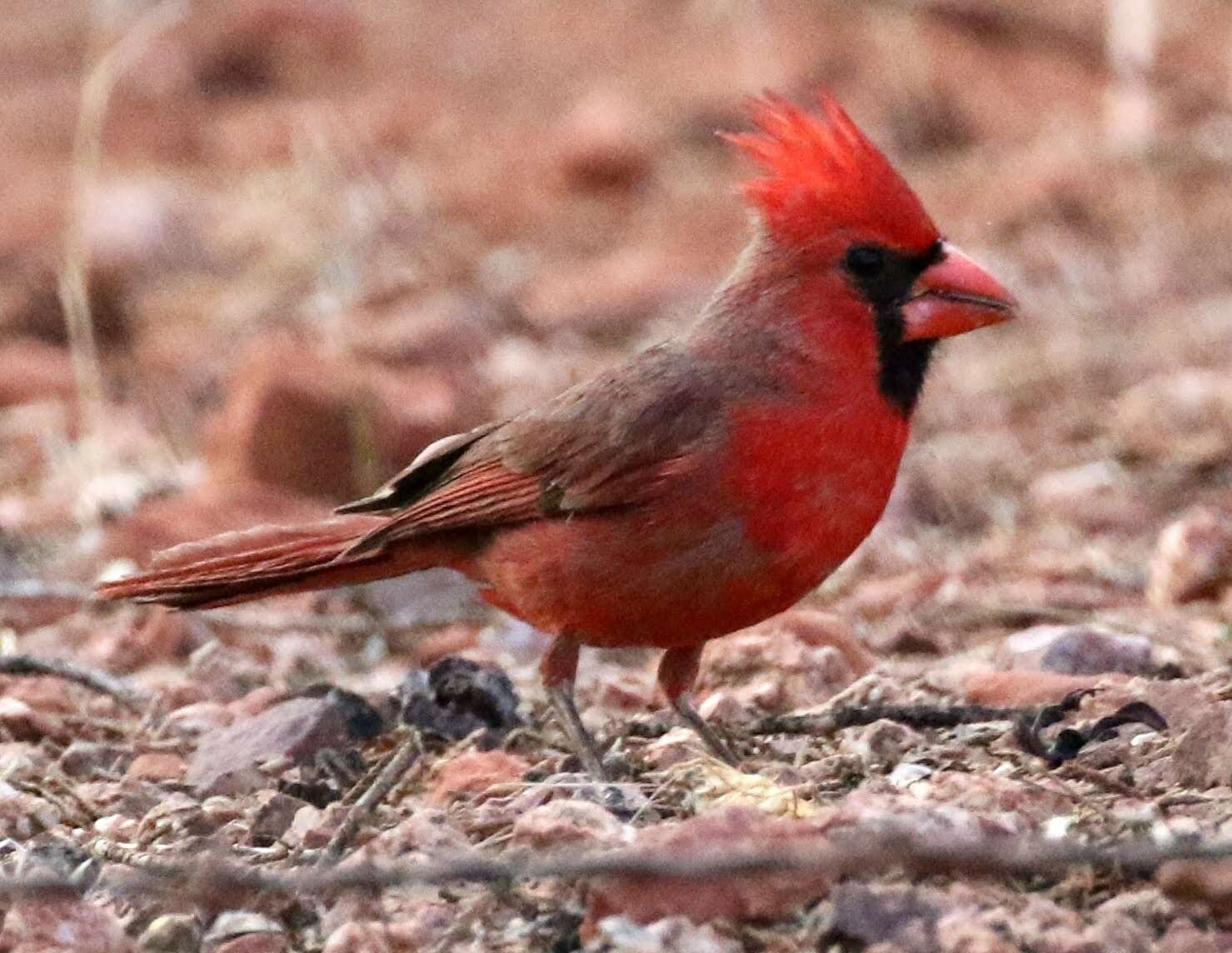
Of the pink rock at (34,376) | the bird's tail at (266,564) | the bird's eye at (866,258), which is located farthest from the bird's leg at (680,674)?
the pink rock at (34,376)

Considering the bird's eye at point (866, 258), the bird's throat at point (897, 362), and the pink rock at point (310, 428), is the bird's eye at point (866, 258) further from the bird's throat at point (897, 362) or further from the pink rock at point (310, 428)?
the pink rock at point (310, 428)

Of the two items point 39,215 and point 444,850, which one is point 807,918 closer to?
point 444,850

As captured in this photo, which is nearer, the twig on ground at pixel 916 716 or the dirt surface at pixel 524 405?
the dirt surface at pixel 524 405

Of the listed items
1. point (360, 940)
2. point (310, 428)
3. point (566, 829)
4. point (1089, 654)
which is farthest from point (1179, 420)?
point (360, 940)

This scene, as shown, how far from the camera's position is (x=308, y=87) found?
39.3ft

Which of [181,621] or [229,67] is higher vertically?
[229,67]

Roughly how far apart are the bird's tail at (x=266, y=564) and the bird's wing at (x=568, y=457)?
7 cm

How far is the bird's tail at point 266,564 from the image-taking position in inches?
170

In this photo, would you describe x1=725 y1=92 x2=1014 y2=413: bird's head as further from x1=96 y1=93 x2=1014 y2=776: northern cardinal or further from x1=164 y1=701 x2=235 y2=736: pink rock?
x1=164 y1=701 x2=235 y2=736: pink rock

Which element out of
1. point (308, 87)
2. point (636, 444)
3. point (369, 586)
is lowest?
point (369, 586)

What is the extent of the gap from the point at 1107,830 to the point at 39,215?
7530 millimetres

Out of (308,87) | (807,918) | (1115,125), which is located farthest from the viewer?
(308,87)

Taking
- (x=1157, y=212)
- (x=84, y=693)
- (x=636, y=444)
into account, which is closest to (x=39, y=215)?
(x=1157, y=212)

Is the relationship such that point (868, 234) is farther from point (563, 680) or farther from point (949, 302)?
point (563, 680)
